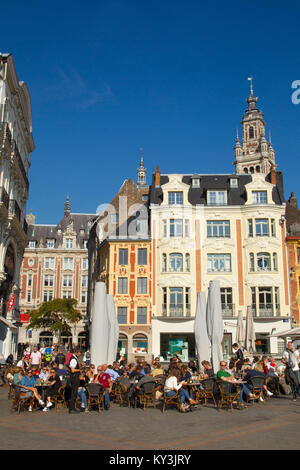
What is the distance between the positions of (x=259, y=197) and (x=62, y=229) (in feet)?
130

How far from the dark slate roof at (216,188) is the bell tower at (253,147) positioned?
58778 mm

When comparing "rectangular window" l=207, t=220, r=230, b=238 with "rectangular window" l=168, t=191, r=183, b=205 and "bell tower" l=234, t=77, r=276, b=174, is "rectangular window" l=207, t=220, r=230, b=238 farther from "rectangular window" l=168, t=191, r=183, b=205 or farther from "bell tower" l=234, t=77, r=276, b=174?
"bell tower" l=234, t=77, r=276, b=174

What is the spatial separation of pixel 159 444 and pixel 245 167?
322ft

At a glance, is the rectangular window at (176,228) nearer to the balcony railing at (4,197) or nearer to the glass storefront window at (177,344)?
the glass storefront window at (177,344)

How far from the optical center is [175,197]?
129ft

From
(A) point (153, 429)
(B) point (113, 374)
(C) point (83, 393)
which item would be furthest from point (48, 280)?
(A) point (153, 429)

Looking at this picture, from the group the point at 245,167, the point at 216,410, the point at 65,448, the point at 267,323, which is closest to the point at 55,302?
the point at 267,323

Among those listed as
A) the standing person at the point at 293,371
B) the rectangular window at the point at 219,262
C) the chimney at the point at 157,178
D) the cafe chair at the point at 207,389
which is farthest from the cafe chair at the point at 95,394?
the chimney at the point at 157,178

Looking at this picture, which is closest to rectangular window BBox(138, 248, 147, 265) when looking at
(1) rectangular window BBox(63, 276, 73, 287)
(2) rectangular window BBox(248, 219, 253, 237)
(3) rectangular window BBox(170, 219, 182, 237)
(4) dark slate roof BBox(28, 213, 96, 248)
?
(3) rectangular window BBox(170, 219, 182, 237)

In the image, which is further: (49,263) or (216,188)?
(49,263)

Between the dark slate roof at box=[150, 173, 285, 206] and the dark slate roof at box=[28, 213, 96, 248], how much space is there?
3170cm

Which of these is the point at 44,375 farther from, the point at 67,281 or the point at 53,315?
the point at 67,281

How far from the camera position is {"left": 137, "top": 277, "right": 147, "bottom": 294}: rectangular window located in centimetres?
3756

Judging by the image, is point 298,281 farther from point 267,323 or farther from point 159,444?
point 159,444
